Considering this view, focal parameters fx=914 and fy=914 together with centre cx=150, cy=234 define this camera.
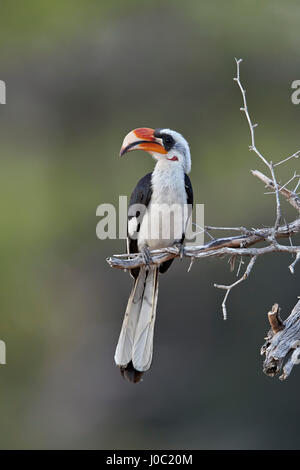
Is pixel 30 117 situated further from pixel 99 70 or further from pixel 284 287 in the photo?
pixel 284 287

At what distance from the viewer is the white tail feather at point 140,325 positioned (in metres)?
4.66

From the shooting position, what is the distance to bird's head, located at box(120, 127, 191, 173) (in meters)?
4.67

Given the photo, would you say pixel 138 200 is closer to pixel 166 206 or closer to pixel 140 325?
pixel 166 206

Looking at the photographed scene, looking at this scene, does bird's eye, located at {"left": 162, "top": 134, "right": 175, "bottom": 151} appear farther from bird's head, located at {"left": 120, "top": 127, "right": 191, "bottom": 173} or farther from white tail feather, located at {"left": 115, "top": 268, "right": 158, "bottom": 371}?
white tail feather, located at {"left": 115, "top": 268, "right": 158, "bottom": 371}

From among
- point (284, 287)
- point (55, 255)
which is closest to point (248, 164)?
point (284, 287)

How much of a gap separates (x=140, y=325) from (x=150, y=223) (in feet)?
1.78

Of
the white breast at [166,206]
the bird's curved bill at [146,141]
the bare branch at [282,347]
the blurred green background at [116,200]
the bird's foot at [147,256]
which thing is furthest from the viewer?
the blurred green background at [116,200]

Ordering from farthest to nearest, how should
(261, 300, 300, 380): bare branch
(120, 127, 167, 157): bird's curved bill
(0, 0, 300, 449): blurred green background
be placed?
(0, 0, 300, 449): blurred green background, (120, 127, 167, 157): bird's curved bill, (261, 300, 300, 380): bare branch

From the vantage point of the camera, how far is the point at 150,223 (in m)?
4.83

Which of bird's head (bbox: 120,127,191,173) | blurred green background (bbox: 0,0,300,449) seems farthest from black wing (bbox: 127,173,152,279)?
blurred green background (bbox: 0,0,300,449)

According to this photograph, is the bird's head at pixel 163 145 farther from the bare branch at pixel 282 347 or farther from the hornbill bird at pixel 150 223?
the bare branch at pixel 282 347

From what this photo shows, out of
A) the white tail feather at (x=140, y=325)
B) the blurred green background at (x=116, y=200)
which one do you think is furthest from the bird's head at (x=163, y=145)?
the blurred green background at (x=116, y=200)

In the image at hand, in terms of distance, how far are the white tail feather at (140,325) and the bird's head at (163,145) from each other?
61 cm

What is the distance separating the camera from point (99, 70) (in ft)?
39.3
